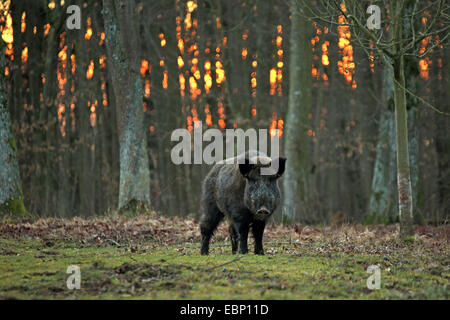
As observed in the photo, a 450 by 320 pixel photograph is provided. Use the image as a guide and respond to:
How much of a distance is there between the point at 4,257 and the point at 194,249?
3710 mm

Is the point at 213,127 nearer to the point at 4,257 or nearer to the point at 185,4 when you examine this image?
the point at 185,4

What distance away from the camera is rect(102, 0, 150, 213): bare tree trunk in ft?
58.8

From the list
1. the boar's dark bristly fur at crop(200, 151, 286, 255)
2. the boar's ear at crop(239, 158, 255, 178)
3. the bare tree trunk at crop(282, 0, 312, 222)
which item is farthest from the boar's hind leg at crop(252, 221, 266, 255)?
the bare tree trunk at crop(282, 0, 312, 222)

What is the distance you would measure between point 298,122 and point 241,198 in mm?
9867

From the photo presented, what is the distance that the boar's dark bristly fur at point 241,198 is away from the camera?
973 cm

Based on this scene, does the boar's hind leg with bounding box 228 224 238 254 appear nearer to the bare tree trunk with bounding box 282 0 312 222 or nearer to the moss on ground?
the moss on ground

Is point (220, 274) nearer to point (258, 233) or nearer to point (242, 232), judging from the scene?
point (242, 232)

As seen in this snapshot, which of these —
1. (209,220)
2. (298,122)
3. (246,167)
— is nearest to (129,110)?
(298,122)

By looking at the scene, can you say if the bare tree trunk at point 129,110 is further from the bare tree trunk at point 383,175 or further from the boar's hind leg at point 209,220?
the bare tree trunk at point 383,175

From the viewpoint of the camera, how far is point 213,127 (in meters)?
28.9

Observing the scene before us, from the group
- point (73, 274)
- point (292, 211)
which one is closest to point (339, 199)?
point (292, 211)

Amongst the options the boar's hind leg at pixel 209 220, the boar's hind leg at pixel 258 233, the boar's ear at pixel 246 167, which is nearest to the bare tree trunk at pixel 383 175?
the boar's hind leg at pixel 209 220

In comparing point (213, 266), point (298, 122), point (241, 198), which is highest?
point (298, 122)

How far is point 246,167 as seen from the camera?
9.88 metres
